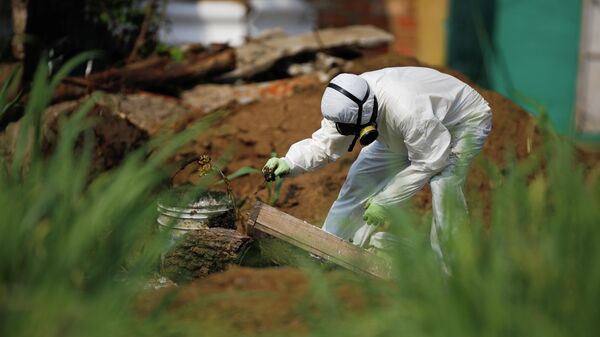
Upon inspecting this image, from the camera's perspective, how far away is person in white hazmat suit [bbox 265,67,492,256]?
455cm

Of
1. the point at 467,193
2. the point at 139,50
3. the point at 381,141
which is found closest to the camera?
the point at 381,141

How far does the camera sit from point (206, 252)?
505cm

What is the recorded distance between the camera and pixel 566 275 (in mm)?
2730

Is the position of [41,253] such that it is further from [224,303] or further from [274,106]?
[274,106]

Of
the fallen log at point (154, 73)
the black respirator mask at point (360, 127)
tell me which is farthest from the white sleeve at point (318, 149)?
the fallen log at point (154, 73)

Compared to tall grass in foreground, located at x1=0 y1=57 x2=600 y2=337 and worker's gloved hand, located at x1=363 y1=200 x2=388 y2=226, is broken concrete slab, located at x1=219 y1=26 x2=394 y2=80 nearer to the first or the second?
worker's gloved hand, located at x1=363 y1=200 x2=388 y2=226

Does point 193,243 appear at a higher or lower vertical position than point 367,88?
lower

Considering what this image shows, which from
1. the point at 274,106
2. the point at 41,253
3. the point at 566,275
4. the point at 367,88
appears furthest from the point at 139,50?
the point at 566,275

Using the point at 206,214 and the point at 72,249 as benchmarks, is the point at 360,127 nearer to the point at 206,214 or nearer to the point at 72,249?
the point at 206,214

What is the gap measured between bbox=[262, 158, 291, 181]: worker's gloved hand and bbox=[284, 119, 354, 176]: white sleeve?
5 cm

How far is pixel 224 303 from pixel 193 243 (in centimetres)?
151

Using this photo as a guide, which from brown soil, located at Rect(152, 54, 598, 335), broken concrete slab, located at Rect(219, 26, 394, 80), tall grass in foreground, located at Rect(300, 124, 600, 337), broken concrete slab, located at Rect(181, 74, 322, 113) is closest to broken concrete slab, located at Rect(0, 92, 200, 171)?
broken concrete slab, located at Rect(181, 74, 322, 113)

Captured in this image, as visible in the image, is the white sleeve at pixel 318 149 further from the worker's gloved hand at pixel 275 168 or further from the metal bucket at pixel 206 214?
the metal bucket at pixel 206 214

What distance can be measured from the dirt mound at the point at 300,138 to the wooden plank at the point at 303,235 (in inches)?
58.4
